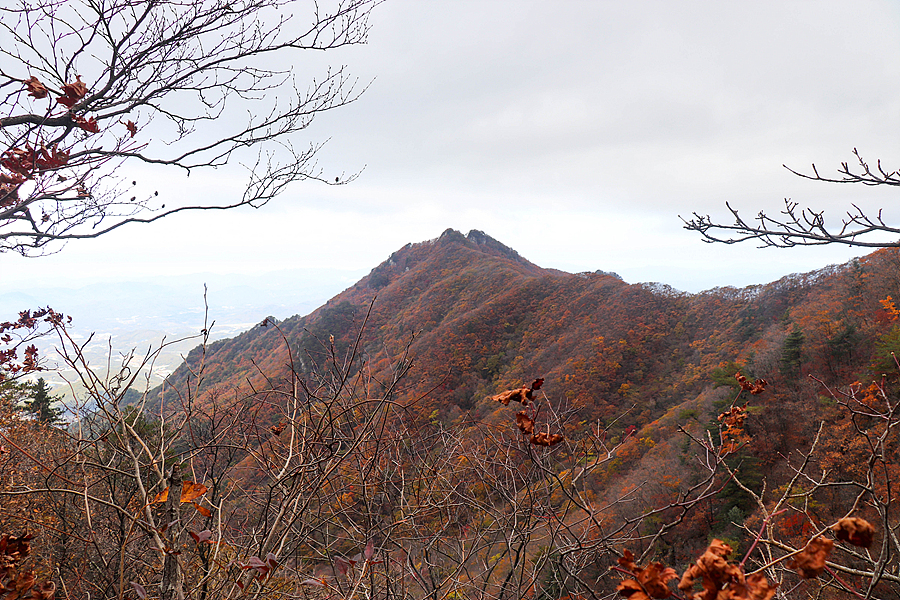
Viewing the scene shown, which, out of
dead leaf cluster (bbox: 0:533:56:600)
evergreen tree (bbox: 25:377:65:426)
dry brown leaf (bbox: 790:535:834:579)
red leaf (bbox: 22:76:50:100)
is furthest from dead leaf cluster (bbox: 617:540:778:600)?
evergreen tree (bbox: 25:377:65:426)

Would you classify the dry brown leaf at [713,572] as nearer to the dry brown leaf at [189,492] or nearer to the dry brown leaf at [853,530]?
the dry brown leaf at [853,530]

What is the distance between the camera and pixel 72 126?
9.22 feet

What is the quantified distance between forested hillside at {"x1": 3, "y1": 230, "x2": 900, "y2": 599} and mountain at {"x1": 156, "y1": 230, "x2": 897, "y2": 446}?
0.61 feet

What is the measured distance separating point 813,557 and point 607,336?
84.3 feet

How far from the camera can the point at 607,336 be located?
24.9 meters

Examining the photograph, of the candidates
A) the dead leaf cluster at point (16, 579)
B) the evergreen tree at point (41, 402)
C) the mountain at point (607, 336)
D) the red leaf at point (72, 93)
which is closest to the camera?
the dead leaf cluster at point (16, 579)

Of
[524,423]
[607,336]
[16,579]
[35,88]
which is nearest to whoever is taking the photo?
[16,579]

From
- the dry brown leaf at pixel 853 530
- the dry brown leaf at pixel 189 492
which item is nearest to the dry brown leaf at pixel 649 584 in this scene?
the dry brown leaf at pixel 853 530

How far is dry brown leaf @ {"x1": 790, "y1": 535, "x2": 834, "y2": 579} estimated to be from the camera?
3.35ft

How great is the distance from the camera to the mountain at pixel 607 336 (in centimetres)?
1598

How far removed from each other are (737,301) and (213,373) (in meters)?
50.1

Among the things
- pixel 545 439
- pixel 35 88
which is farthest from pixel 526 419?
pixel 35 88

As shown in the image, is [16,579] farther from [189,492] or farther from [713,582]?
[713,582]

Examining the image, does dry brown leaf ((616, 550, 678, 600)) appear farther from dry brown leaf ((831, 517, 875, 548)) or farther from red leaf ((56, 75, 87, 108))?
red leaf ((56, 75, 87, 108))
